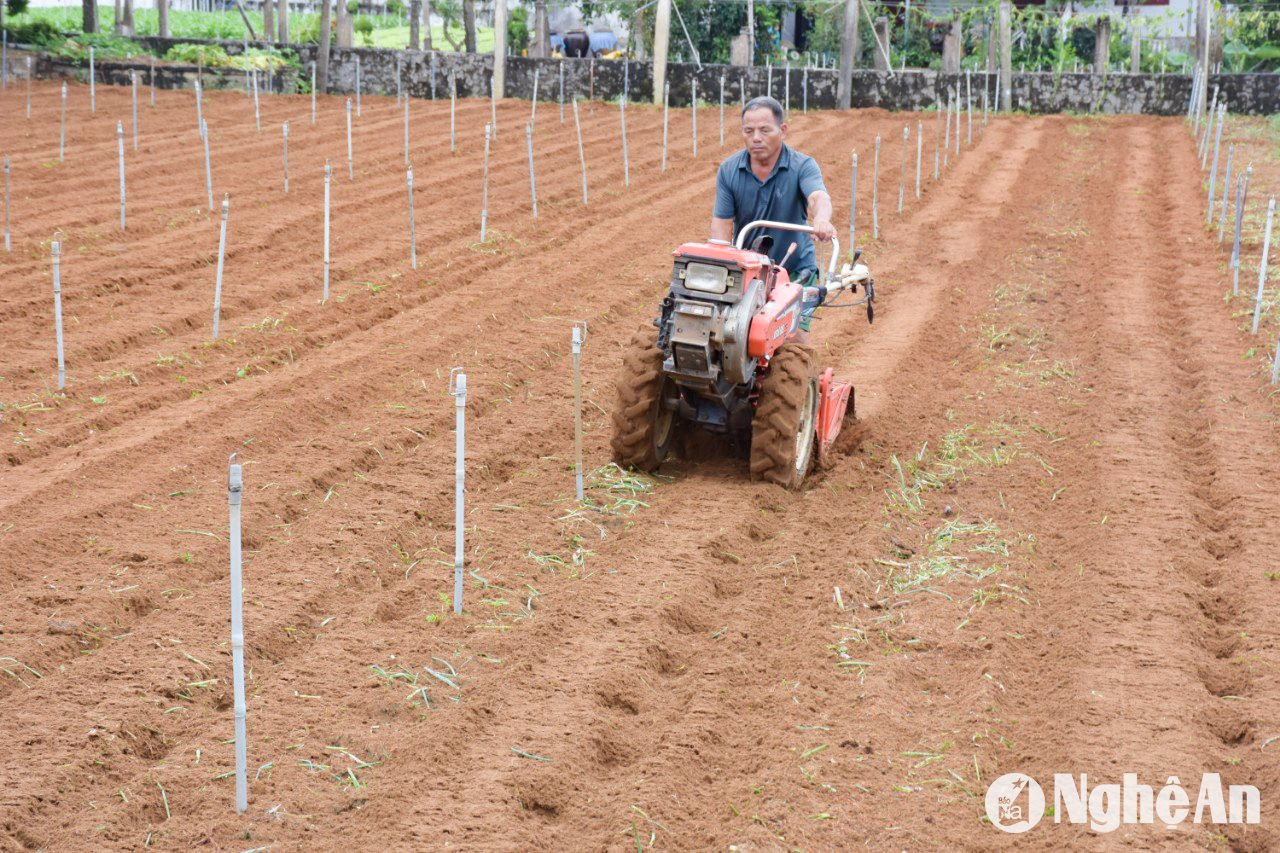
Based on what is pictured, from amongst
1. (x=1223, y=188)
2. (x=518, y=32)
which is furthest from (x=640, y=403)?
(x=518, y=32)

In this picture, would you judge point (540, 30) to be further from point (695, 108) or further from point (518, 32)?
point (518, 32)

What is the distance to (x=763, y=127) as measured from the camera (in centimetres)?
709

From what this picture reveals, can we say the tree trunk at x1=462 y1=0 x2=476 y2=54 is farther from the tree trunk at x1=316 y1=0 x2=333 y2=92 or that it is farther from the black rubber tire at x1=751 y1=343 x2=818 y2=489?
the black rubber tire at x1=751 y1=343 x2=818 y2=489

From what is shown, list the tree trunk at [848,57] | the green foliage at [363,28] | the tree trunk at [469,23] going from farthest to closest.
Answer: the green foliage at [363,28] → the tree trunk at [469,23] → the tree trunk at [848,57]

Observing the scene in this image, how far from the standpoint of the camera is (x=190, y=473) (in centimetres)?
734

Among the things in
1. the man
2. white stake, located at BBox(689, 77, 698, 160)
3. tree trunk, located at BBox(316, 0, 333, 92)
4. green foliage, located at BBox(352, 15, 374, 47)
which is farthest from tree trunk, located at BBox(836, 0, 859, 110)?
green foliage, located at BBox(352, 15, 374, 47)

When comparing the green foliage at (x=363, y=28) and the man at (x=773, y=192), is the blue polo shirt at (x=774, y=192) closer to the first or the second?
the man at (x=773, y=192)

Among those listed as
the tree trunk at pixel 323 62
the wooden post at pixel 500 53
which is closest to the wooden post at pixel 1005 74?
the wooden post at pixel 500 53

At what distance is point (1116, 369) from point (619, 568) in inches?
201

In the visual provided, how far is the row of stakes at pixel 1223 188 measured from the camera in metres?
10.6

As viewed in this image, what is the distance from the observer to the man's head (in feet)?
23.2

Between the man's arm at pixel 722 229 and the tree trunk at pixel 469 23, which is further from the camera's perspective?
the tree trunk at pixel 469 23
